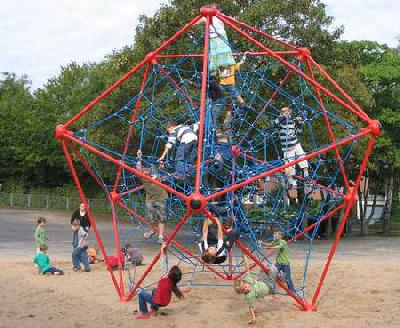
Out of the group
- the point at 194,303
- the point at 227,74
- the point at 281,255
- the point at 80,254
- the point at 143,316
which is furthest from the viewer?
the point at 80,254

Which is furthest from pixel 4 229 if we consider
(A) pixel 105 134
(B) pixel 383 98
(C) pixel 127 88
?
(B) pixel 383 98

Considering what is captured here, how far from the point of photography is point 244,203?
869 cm

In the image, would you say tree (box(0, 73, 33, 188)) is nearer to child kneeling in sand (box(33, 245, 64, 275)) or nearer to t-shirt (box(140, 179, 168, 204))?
child kneeling in sand (box(33, 245, 64, 275))

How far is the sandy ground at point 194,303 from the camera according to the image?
291 inches

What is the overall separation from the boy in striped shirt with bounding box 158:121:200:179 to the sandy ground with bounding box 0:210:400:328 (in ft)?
7.02

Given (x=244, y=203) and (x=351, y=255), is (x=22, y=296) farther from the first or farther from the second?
(x=351, y=255)

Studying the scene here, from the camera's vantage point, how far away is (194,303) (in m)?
8.52

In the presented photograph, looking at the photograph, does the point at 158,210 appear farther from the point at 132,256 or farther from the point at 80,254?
the point at 80,254

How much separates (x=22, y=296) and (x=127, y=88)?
334 inches

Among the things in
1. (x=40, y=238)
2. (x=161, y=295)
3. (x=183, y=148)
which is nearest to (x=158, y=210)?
(x=183, y=148)

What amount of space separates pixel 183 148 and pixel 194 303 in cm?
258

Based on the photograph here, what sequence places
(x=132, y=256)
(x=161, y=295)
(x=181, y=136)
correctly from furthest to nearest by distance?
(x=132, y=256), (x=181, y=136), (x=161, y=295)

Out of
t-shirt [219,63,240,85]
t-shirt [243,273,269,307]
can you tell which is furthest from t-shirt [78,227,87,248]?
t-shirt [219,63,240,85]

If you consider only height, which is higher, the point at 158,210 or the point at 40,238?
the point at 158,210
